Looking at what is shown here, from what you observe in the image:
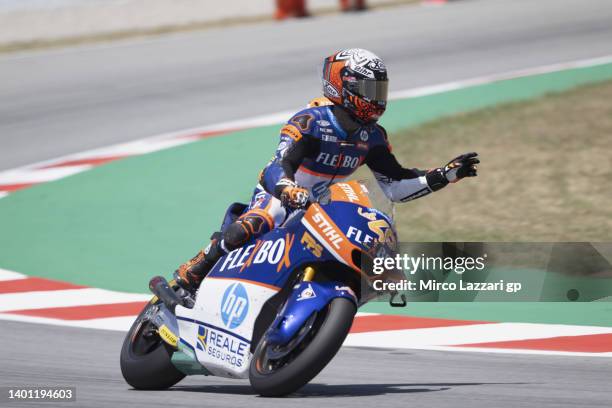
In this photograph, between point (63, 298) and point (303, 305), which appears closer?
point (303, 305)

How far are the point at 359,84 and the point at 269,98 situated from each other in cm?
952

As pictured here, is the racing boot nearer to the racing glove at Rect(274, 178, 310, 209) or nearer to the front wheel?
the racing glove at Rect(274, 178, 310, 209)

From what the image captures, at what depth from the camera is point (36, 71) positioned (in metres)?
18.0

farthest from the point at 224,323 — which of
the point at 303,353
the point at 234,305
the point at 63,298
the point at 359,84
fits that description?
the point at 63,298

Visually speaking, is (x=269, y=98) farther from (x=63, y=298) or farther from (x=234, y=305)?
(x=234, y=305)

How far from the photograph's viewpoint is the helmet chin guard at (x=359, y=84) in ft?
21.6

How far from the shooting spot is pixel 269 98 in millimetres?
16047

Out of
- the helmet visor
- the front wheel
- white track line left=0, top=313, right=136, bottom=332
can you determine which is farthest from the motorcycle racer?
white track line left=0, top=313, right=136, bottom=332

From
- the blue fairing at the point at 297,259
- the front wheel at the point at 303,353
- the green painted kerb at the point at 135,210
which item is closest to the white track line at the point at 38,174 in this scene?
the green painted kerb at the point at 135,210

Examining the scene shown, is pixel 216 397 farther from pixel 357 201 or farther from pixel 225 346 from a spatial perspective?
pixel 357 201

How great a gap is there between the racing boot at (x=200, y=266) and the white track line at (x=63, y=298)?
2.29m

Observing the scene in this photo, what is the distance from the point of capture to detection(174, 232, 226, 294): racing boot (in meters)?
6.71

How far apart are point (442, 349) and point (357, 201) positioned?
6.80ft

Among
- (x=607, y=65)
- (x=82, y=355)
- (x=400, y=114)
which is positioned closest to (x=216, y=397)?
(x=82, y=355)
